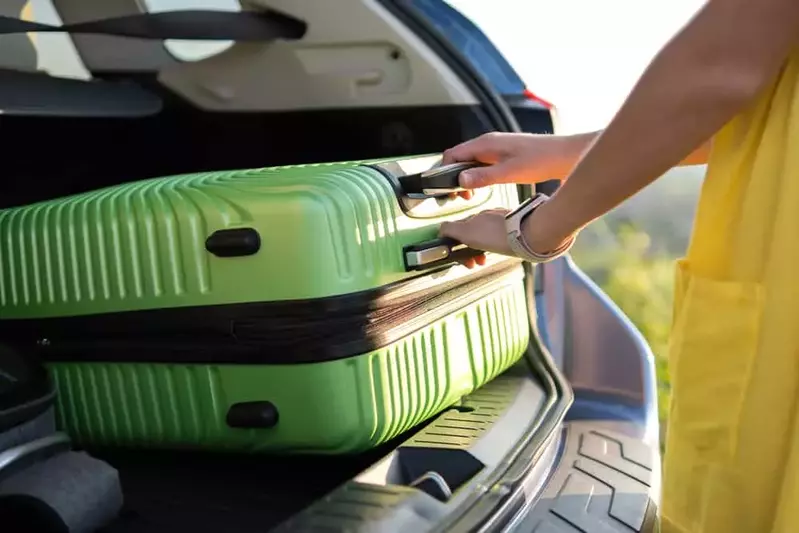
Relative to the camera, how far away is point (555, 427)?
Result: 47.4 inches

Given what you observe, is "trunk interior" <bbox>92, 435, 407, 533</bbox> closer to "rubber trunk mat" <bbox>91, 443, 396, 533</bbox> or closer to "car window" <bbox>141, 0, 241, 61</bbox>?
"rubber trunk mat" <bbox>91, 443, 396, 533</bbox>

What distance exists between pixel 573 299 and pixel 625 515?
0.46 m

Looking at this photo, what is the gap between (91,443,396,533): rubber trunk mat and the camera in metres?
1.00

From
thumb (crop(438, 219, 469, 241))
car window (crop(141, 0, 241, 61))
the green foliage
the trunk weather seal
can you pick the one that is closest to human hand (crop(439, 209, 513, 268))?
thumb (crop(438, 219, 469, 241))

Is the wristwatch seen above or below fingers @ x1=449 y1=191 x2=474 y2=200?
below

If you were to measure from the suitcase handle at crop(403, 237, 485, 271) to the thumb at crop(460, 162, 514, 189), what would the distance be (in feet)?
0.25

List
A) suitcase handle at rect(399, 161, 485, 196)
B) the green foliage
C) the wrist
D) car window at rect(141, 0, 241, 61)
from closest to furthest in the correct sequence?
the wrist, suitcase handle at rect(399, 161, 485, 196), car window at rect(141, 0, 241, 61), the green foliage

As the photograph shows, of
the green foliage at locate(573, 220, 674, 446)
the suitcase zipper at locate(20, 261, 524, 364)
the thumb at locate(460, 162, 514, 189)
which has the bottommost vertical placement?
the green foliage at locate(573, 220, 674, 446)

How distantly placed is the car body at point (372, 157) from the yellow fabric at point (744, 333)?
0.27 m

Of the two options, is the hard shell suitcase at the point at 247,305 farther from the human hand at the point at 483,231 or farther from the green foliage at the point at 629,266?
the green foliage at the point at 629,266

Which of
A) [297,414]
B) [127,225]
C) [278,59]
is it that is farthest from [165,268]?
[278,59]

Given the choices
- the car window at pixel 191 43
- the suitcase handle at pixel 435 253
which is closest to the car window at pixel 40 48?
the car window at pixel 191 43

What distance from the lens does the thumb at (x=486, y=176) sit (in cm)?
111

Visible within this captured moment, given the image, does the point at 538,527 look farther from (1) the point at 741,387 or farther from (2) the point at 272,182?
(2) the point at 272,182
